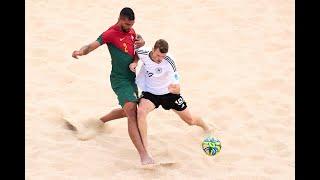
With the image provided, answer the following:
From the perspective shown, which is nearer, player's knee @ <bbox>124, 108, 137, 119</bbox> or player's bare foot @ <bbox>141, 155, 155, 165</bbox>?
player's bare foot @ <bbox>141, 155, 155, 165</bbox>

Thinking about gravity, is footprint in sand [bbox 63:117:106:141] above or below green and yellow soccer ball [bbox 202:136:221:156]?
above

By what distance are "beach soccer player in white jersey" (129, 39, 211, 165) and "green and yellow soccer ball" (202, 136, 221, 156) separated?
1.48ft

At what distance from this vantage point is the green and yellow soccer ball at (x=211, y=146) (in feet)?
19.4

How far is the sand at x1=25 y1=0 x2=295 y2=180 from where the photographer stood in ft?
19.1

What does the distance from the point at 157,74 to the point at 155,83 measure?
0.10 metres

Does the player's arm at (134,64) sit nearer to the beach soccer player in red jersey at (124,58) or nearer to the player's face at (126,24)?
the beach soccer player in red jersey at (124,58)

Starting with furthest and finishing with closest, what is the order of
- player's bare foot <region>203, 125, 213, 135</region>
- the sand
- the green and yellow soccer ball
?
1. player's bare foot <region>203, 125, 213, 135</region>
2. the green and yellow soccer ball
3. the sand

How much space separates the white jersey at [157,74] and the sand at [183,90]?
2.40 ft

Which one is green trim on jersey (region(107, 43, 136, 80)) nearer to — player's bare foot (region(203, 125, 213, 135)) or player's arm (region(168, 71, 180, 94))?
player's arm (region(168, 71, 180, 94))

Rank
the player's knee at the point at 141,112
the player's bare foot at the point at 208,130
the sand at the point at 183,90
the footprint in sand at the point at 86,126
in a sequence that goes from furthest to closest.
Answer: the player's bare foot at the point at 208,130 < the footprint in sand at the point at 86,126 < the sand at the point at 183,90 < the player's knee at the point at 141,112

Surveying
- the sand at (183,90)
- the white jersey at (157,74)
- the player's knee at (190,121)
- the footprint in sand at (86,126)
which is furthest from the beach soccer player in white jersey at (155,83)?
the footprint in sand at (86,126)

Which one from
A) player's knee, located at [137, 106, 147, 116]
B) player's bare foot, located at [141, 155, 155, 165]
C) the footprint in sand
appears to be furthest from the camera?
the footprint in sand

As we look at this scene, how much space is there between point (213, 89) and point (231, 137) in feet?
4.05

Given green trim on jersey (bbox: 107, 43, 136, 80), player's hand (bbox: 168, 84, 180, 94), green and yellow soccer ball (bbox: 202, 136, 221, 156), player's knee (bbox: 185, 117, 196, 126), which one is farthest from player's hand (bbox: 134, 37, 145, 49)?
green and yellow soccer ball (bbox: 202, 136, 221, 156)
